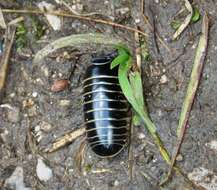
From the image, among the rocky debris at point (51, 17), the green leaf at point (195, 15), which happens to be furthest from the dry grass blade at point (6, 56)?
the green leaf at point (195, 15)

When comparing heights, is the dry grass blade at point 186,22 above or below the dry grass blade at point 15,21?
below

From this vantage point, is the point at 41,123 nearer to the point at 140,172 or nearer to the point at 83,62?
the point at 83,62

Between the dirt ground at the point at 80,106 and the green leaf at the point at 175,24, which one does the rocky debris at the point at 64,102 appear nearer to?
the dirt ground at the point at 80,106

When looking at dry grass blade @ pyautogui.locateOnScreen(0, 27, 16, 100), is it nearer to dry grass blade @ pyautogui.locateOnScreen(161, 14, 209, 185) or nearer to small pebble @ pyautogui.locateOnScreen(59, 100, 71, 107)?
small pebble @ pyautogui.locateOnScreen(59, 100, 71, 107)

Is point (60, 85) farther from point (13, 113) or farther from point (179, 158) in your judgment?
point (179, 158)

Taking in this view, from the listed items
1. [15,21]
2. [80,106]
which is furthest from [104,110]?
[15,21]

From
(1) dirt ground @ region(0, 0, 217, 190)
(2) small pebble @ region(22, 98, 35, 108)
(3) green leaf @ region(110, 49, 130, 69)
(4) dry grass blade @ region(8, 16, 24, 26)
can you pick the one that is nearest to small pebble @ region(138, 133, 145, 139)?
(1) dirt ground @ region(0, 0, 217, 190)

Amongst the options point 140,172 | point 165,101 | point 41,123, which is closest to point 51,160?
point 41,123
